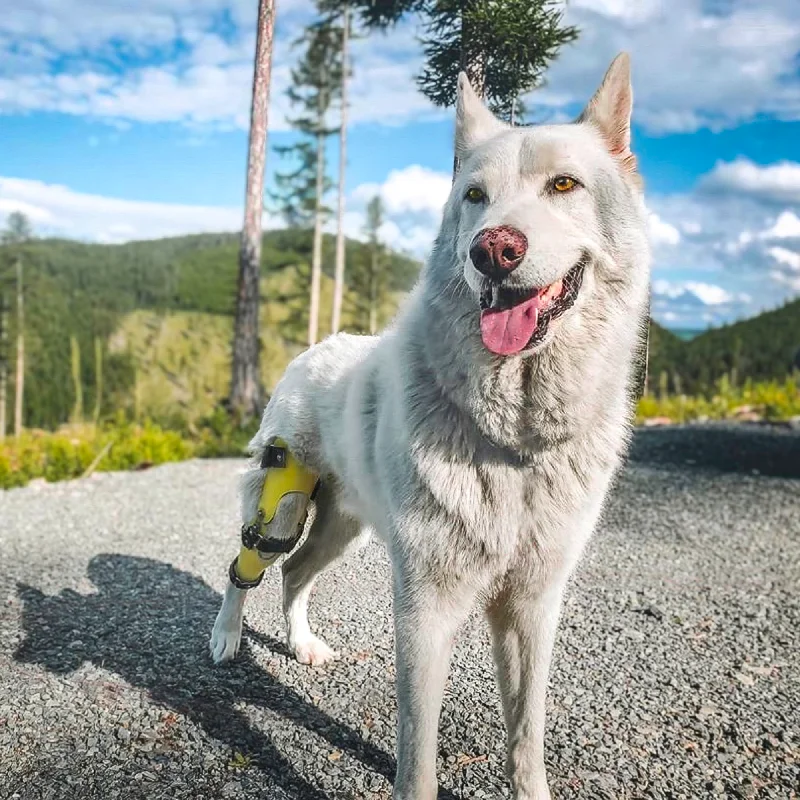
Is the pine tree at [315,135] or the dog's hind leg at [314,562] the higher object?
the pine tree at [315,135]

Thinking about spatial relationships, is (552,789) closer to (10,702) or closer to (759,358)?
(10,702)

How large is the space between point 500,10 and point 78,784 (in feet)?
17.2

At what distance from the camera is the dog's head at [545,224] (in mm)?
2162

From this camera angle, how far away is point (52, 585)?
5051mm

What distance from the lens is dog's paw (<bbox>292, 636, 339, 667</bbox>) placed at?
3877 mm

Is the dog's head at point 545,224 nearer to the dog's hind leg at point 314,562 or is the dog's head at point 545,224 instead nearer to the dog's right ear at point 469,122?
the dog's right ear at point 469,122

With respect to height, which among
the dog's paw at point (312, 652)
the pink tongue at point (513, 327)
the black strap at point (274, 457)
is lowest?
the dog's paw at point (312, 652)

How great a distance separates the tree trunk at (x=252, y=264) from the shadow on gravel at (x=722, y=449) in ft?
19.3

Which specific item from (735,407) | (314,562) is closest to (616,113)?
(314,562)

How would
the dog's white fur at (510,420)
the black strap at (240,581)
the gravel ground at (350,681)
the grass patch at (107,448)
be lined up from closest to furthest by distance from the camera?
the dog's white fur at (510,420)
the gravel ground at (350,681)
the black strap at (240,581)
the grass patch at (107,448)

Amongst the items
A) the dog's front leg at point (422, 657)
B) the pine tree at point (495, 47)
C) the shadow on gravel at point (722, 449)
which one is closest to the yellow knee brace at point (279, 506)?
the dog's front leg at point (422, 657)

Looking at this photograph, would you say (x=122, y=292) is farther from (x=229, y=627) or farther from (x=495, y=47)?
(x=229, y=627)

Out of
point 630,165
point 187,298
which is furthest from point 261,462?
point 187,298

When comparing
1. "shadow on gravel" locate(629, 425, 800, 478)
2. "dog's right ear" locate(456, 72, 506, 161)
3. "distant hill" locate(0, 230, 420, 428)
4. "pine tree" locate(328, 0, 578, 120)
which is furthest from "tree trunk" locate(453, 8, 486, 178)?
"distant hill" locate(0, 230, 420, 428)
